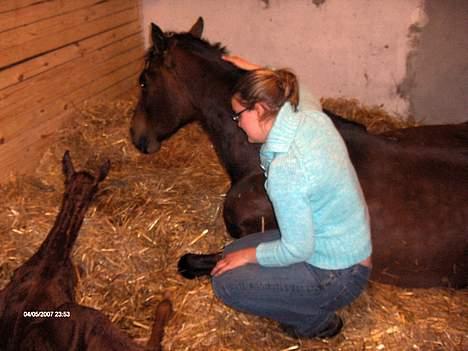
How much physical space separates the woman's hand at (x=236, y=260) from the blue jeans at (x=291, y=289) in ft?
0.09

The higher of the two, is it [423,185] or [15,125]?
[15,125]

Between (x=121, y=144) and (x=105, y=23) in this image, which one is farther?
(x=105, y=23)

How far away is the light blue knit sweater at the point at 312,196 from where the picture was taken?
2293 millimetres

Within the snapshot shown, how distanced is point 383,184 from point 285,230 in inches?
43.8

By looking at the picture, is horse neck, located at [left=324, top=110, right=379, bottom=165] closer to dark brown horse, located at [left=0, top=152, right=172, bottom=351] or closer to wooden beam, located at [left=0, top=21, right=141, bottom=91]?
dark brown horse, located at [left=0, top=152, right=172, bottom=351]

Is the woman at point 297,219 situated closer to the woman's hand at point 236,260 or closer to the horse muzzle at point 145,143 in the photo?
the woman's hand at point 236,260

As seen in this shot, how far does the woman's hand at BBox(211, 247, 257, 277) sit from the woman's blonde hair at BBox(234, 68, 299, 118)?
74 cm

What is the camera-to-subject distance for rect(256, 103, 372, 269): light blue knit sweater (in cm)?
229

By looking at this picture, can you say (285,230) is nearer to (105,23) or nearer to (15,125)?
(15,125)

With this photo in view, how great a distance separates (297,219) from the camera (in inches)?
91.0

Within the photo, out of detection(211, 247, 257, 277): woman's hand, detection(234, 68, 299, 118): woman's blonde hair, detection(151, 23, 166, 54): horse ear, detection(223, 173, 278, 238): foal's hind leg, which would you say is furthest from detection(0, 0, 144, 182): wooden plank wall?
detection(234, 68, 299, 118): woman's blonde hair

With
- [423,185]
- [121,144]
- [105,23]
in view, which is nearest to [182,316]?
[423,185]

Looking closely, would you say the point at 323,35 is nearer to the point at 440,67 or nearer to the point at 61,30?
the point at 440,67

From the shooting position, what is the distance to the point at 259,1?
17.8ft
